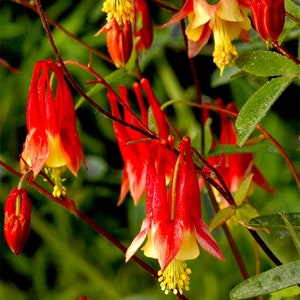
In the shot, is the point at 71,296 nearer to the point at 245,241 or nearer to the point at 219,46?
the point at 245,241

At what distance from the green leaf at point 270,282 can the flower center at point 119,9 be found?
36 cm

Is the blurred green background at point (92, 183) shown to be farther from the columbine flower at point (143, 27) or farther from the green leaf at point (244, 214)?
the green leaf at point (244, 214)

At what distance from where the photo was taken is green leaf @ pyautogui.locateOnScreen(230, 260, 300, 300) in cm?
101

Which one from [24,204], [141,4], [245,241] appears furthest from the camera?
[245,241]

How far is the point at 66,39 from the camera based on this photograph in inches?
92.1

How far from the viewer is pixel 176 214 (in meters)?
1.07

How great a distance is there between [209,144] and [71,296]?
1.07 m

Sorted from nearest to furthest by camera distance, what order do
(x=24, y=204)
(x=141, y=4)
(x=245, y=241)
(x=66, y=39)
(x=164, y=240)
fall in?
(x=164, y=240)
(x=24, y=204)
(x=141, y=4)
(x=245, y=241)
(x=66, y=39)

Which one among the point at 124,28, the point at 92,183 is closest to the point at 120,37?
the point at 124,28

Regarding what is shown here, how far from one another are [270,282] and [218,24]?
1.16ft

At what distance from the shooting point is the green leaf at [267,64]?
1.11 metres

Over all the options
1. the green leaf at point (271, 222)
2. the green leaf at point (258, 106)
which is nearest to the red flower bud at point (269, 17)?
the green leaf at point (258, 106)

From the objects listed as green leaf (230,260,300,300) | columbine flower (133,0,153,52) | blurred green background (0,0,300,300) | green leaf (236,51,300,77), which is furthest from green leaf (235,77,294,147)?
blurred green background (0,0,300,300)

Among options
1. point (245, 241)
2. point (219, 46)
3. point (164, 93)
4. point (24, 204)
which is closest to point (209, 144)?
point (219, 46)
